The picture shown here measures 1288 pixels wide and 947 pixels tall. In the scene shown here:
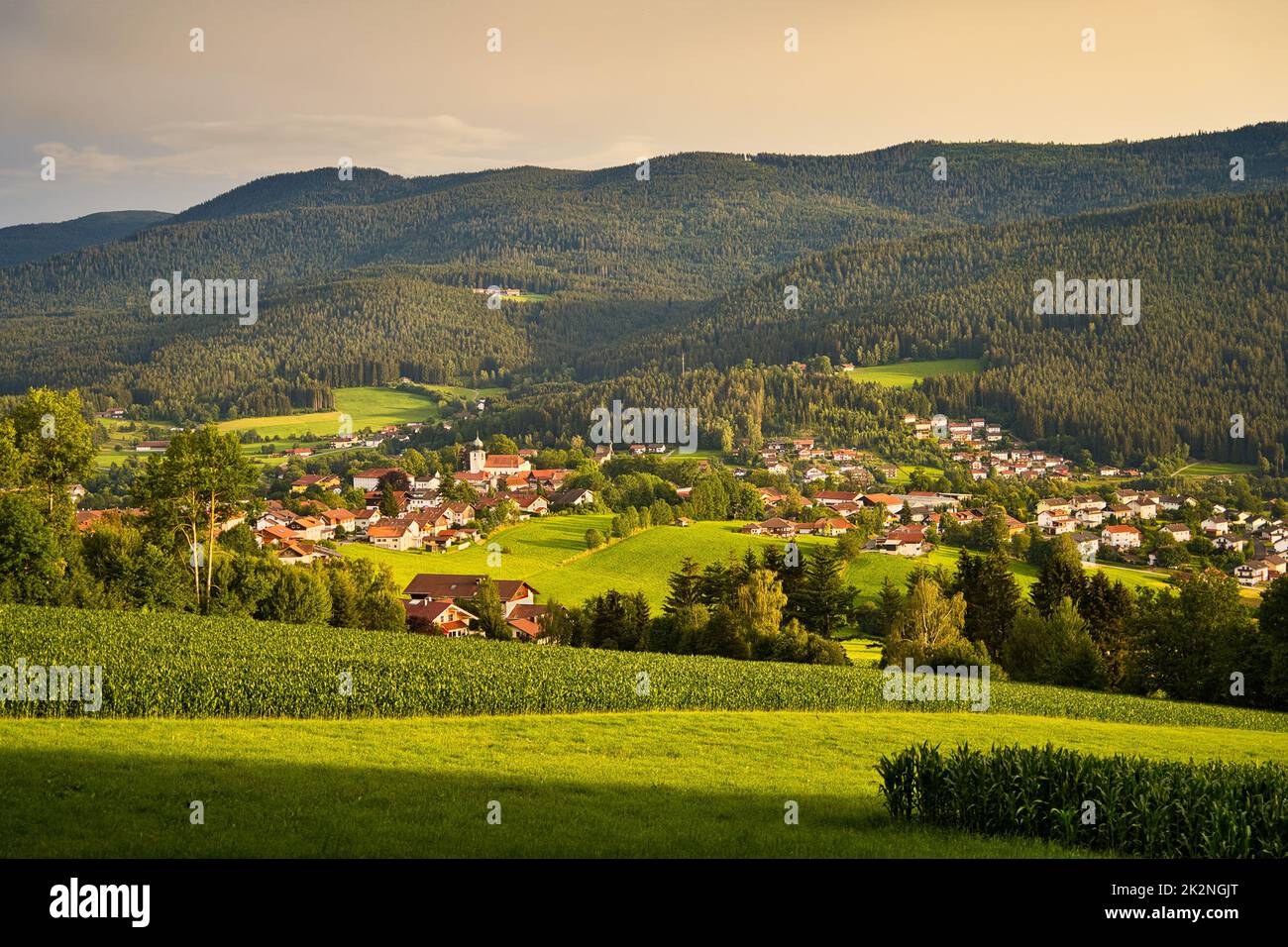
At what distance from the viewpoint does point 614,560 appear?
80.4 m

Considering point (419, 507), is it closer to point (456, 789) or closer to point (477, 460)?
point (477, 460)

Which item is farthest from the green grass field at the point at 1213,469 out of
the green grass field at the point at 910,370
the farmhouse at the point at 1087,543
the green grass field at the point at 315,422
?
the green grass field at the point at 315,422

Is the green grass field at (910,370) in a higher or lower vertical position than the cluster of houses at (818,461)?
higher

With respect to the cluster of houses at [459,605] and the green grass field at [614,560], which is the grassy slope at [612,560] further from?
the cluster of houses at [459,605]

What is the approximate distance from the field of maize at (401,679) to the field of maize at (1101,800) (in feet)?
53.1

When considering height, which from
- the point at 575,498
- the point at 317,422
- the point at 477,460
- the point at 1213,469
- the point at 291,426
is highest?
the point at 317,422

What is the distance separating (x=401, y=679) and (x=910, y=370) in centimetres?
17224

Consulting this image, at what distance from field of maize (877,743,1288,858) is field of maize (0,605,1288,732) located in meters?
16.2

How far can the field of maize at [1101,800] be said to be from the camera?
1405cm

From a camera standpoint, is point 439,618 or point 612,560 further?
point 612,560

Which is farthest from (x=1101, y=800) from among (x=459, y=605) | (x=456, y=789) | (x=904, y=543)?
(x=904, y=543)

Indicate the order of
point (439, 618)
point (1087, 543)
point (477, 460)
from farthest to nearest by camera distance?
1. point (477, 460)
2. point (1087, 543)
3. point (439, 618)

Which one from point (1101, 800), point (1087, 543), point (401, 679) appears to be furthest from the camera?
point (1087, 543)
